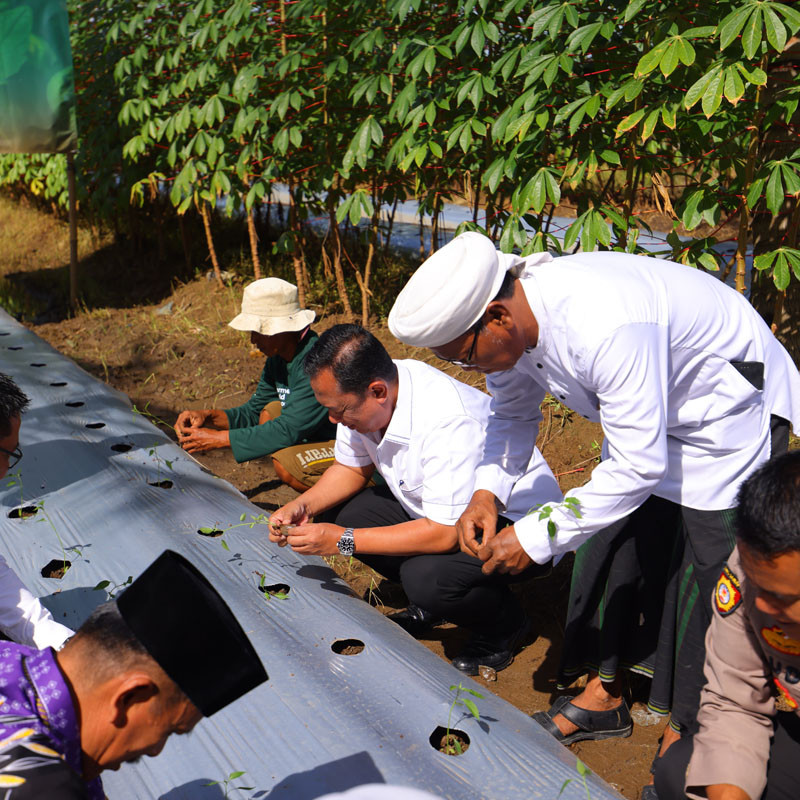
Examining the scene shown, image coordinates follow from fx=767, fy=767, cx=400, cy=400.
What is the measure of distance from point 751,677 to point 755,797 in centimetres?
20

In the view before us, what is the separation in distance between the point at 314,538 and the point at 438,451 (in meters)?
0.43

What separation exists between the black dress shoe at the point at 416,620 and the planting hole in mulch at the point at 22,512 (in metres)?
1.22

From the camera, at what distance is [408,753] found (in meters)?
1.53

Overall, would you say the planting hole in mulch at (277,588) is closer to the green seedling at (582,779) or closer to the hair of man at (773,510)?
the green seedling at (582,779)

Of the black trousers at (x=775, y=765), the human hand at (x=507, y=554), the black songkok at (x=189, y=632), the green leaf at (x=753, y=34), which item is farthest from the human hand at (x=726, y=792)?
the green leaf at (x=753, y=34)

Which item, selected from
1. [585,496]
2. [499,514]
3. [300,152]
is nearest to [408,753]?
[585,496]

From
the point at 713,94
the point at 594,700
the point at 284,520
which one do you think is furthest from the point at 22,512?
the point at 713,94

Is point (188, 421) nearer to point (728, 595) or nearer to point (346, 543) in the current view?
point (346, 543)

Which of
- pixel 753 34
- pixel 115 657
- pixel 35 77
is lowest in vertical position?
pixel 115 657

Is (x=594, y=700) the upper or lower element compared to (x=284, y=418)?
lower

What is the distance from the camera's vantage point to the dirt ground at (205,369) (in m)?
2.33

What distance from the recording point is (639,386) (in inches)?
59.4

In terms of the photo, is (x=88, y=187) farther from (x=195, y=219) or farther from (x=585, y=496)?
(x=585, y=496)

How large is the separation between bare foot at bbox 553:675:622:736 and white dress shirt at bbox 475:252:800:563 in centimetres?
59
